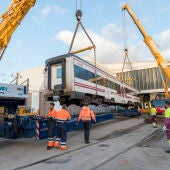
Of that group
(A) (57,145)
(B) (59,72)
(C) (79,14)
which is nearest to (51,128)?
(A) (57,145)

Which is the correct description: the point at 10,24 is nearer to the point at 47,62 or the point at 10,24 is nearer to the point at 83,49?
the point at 47,62

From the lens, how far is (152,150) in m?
7.09

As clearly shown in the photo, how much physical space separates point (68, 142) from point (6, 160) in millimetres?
3171

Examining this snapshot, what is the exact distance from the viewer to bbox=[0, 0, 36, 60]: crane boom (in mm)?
12891

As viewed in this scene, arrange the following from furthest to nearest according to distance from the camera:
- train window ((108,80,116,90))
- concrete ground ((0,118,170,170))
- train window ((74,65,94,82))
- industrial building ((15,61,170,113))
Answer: industrial building ((15,61,170,113)), train window ((108,80,116,90)), train window ((74,65,94,82)), concrete ground ((0,118,170,170))

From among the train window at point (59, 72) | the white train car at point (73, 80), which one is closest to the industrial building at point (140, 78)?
the white train car at point (73, 80)

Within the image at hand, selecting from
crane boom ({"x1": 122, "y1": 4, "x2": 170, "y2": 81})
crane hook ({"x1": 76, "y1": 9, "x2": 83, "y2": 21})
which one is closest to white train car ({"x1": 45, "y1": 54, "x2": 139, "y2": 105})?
crane hook ({"x1": 76, "y1": 9, "x2": 83, "y2": 21})

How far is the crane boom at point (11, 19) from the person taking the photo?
12.9 metres

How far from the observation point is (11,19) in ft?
43.1

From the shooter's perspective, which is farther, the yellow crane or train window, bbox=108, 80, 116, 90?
the yellow crane

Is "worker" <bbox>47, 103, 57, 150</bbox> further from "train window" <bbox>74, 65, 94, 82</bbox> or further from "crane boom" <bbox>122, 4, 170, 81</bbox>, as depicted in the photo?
"crane boom" <bbox>122, 4, 170, 81</bbox>

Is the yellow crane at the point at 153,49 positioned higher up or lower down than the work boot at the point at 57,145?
higher up

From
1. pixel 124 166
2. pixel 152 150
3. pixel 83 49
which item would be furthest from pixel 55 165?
pixel 83 49

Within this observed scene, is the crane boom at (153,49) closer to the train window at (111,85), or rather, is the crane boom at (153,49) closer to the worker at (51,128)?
the train window at (111,85)
